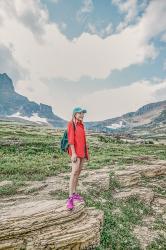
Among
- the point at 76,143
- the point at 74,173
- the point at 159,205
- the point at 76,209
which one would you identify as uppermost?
the point at 76,143

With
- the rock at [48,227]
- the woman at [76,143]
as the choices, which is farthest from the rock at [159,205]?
the woman at [76,143]

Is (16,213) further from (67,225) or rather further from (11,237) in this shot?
(67,225)

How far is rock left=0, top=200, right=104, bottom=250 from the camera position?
13789 millimetres

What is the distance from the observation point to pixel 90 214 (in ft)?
55.2

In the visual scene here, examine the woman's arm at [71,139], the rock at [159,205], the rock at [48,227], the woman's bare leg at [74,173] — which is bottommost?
the rock at [159,205]

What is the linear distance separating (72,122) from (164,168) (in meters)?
18.0

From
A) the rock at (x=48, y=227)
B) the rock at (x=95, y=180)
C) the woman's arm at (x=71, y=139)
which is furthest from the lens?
the rock at (x=95, y=180)

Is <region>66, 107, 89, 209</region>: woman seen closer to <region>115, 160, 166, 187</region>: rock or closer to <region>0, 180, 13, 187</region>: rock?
<region>0, 180, 13, 187</region>: rock

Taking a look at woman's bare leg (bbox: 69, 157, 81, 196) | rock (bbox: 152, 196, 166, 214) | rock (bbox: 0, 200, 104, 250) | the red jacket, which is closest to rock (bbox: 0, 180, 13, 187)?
rock (bbox: 0, 200, 104, 250)

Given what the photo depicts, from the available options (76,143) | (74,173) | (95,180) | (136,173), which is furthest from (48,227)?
(136,173)

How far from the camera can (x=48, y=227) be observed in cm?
1463

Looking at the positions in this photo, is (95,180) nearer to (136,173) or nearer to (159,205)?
(136,173)

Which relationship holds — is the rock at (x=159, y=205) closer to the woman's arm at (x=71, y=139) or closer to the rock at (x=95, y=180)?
the rock at (x=95, y=180)

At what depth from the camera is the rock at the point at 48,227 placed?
1379 centimetres
